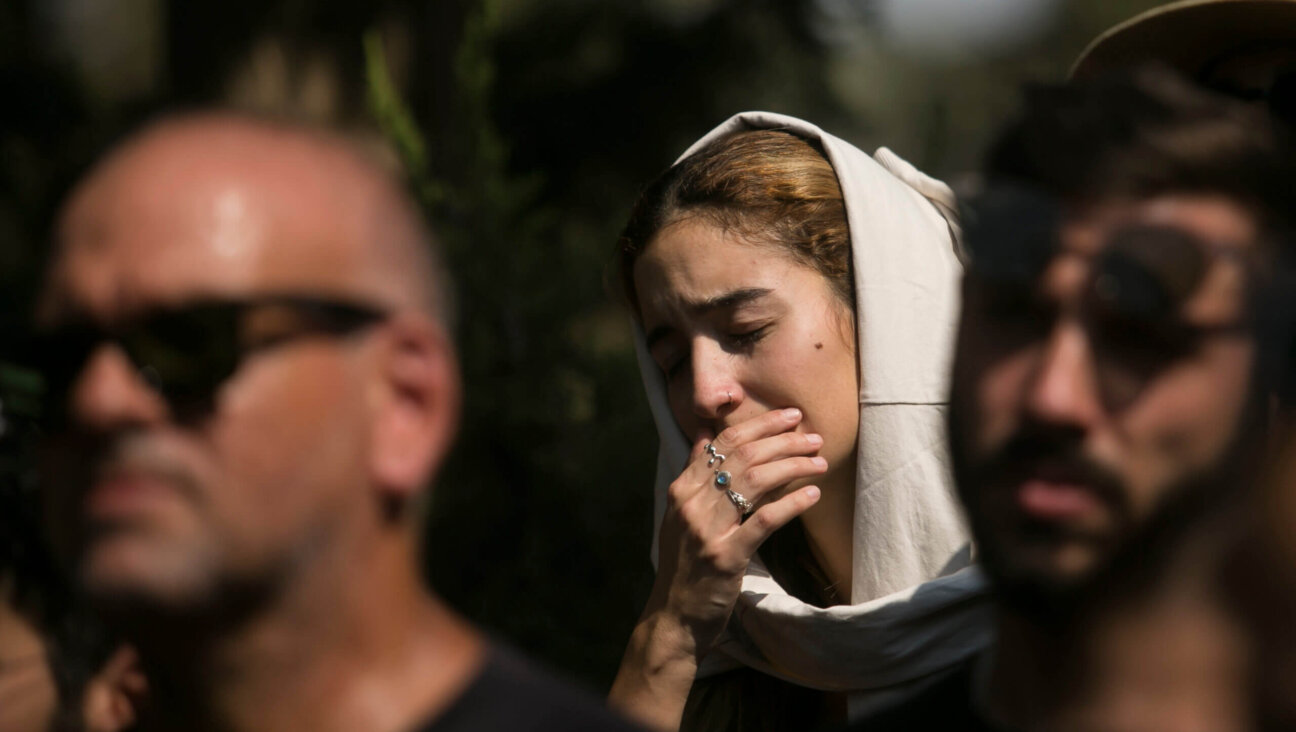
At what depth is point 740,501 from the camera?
300 centimetres

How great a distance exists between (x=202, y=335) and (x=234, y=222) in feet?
0.46

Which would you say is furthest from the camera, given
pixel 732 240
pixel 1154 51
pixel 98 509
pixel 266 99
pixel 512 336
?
pixel 266 99

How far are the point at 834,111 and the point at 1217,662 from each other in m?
4.80

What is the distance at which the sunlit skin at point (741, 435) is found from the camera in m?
2.97

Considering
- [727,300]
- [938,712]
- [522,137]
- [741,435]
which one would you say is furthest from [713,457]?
[522,137]

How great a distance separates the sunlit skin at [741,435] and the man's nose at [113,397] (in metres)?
1.48

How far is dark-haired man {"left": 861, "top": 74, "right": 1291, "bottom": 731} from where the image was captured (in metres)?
1.65

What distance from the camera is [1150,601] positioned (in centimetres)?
169

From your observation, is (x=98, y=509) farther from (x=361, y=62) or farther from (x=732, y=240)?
(x=361, y=62)

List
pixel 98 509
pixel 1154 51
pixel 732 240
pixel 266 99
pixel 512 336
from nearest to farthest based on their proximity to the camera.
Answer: pixel 98 509
pixel 1154 51
pixel 732 240
pixel 512 336
pixel 266 99

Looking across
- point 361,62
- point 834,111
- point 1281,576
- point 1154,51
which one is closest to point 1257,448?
point 1281,576

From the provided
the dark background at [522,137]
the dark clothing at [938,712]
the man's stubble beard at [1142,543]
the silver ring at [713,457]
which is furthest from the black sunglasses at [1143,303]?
the dark background at [522,137]

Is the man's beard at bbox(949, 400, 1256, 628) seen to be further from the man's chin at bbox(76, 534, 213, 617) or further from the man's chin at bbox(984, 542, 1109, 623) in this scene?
the man's chin at bbox(76, 534, 213, 617)

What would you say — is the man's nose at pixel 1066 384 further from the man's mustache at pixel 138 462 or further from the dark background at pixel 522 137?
the dark background at pixel 522 137
